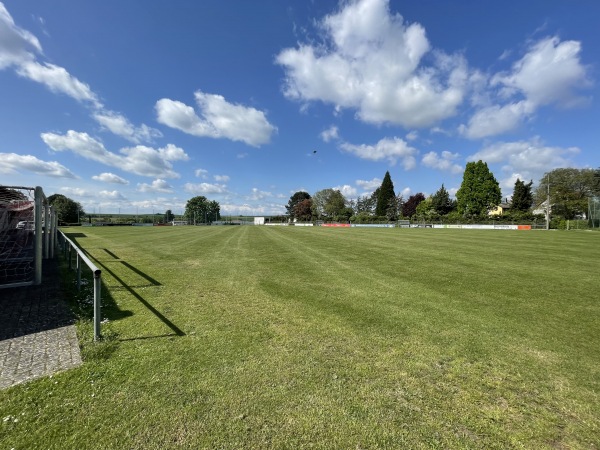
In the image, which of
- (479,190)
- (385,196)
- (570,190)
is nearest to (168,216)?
(385,196)

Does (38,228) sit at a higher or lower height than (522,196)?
Answer: lower

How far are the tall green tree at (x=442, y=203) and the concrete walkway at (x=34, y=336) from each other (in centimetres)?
8563

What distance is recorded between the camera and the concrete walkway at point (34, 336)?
3.47 metres

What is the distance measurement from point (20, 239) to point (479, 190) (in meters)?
77.7

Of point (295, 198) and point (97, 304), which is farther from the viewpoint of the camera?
point (295, 198)

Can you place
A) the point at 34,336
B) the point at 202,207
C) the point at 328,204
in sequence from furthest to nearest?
the point at 202,207 < the point at 328,204 < the point at 34,336

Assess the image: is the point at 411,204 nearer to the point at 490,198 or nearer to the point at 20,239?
the point at 490,198

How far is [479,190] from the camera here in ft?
221

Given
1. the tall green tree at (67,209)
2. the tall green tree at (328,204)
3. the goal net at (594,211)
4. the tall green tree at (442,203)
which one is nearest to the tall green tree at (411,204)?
the tall green tree at (442,203)

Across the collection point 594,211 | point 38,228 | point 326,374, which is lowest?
point 326,374

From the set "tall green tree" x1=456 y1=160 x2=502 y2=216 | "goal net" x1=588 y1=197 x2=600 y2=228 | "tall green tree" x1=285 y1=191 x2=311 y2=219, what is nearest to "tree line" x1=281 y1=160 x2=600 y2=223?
"tall green tree" x1=456 y1=160 x2=502 y2=216

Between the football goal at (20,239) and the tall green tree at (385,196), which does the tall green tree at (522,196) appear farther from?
the football goal at (20,239)

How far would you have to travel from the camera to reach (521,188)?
7094 cm

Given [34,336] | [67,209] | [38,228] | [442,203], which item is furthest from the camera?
[442,203]
